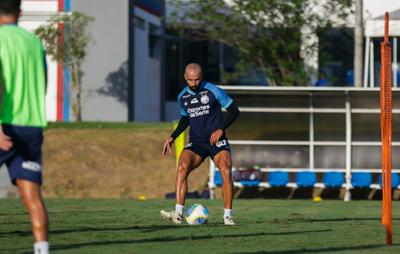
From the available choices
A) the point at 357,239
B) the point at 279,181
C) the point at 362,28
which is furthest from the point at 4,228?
the point at 362,28

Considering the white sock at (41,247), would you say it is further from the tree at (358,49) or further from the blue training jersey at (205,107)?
the tree at (358,49)

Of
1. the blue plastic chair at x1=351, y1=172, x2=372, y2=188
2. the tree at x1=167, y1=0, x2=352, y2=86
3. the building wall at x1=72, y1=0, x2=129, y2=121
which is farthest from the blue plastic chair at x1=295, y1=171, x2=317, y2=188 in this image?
the building wall at x1=72, y1=0, x2=129, y2=121

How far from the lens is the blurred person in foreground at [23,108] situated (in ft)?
30.6

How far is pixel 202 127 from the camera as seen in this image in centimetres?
1564

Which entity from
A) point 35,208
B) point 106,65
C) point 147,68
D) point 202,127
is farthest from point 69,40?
point 35,208

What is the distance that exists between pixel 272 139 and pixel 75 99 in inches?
571

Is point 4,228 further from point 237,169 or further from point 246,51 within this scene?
point 246,51

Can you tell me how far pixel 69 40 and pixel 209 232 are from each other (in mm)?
25843

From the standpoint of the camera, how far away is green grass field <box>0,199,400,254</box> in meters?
11.9

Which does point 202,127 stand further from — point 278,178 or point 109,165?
point 109,165

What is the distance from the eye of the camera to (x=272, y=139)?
1091 inches

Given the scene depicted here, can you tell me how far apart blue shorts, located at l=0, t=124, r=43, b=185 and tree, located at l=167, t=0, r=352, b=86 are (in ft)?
93.2

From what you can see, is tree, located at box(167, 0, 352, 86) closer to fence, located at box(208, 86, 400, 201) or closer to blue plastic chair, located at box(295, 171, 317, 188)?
fence, located at box(208, 86, 400, 201)

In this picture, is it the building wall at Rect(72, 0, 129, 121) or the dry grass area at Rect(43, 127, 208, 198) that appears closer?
the dry grass area at Rect(43, 127, 208, 198)
